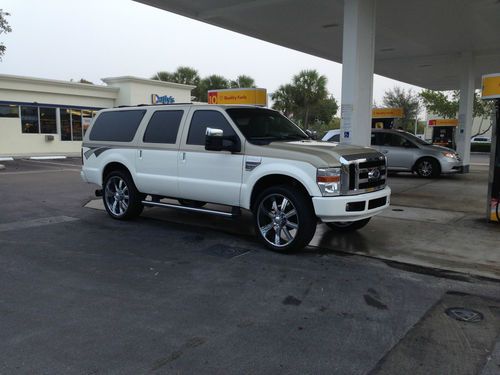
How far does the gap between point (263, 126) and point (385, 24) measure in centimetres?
918

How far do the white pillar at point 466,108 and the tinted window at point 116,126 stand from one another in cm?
1503

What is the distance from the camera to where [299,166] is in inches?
239

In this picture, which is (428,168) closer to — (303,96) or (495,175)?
(495,175)

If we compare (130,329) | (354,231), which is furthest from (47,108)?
(130,329)

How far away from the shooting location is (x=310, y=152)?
6.12m

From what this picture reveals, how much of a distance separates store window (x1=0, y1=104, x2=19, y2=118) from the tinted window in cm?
1778

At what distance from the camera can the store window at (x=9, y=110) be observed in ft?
77.5

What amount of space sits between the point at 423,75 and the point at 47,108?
2108 cm

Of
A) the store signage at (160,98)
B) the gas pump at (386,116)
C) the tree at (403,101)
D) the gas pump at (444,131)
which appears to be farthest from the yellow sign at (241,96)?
the tree at (403,101)

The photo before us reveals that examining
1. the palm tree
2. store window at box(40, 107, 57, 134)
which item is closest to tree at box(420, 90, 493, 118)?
the palm tree

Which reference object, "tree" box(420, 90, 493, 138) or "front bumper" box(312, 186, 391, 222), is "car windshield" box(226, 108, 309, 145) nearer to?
"front bumper" box(312, 186, 391, 222)

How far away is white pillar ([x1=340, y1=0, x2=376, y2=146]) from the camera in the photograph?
10320 mm

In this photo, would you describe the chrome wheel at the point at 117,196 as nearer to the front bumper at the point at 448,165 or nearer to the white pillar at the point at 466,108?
the front bumper at the point at 448,165

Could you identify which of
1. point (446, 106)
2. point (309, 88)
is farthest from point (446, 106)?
point (309, 88)
